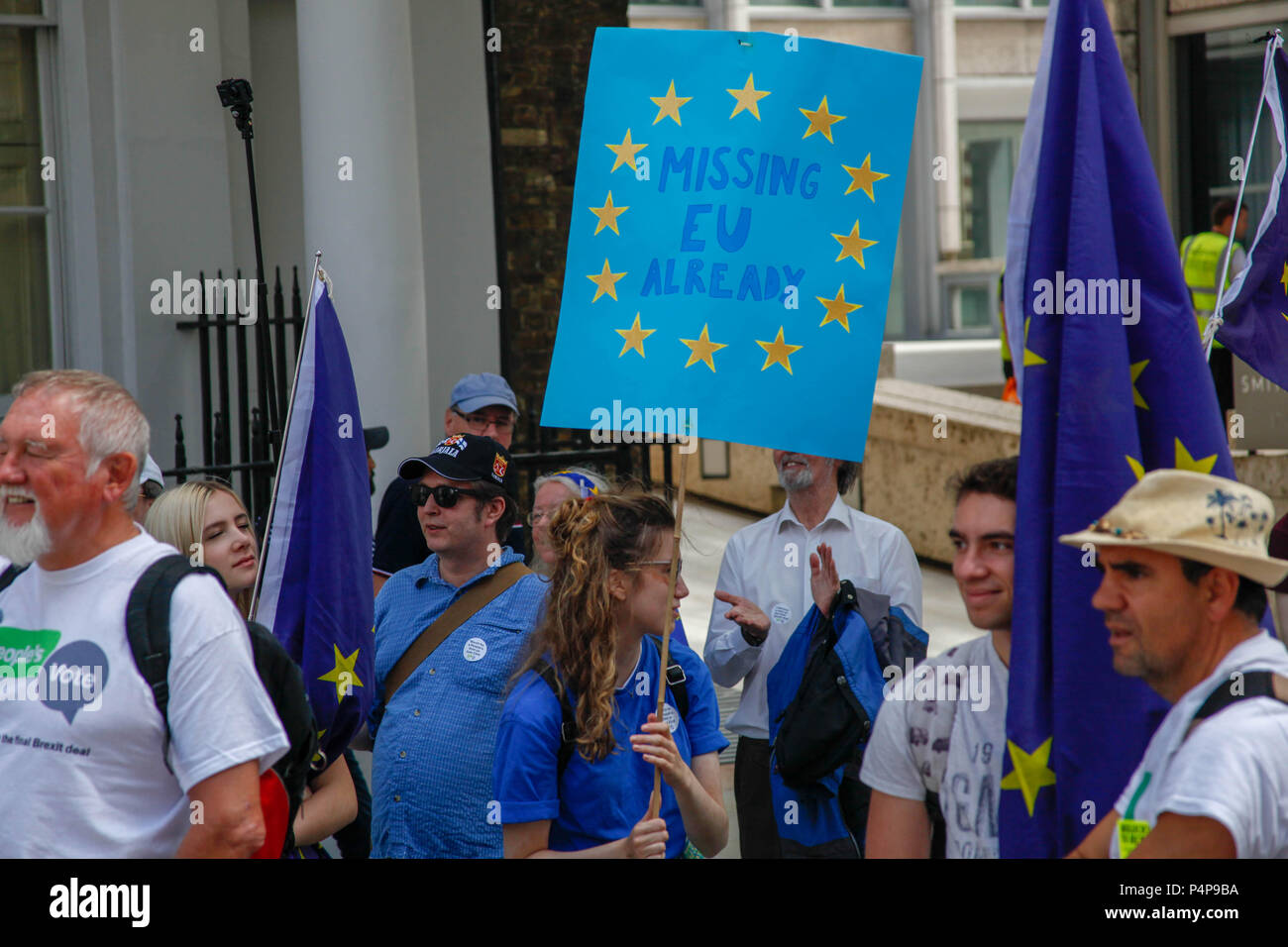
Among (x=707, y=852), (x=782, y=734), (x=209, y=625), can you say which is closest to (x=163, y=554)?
(x=209, y=625)

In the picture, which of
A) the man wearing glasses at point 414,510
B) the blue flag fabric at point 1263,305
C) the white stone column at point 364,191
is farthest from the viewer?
the white stone column at point 364,191

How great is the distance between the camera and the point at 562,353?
12.3ft

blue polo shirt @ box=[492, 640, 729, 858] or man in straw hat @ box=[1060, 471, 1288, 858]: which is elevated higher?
man in straw hat @ box=[1060, 471, 1288, 858]

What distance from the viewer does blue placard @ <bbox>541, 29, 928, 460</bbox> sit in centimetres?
360

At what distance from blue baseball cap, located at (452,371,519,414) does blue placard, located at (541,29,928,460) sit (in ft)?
9.55

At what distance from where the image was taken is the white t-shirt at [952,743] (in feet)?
9.85

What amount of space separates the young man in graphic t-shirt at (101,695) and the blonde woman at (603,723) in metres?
0.71

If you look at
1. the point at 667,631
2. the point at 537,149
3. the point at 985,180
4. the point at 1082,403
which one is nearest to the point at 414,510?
the point at 667,631

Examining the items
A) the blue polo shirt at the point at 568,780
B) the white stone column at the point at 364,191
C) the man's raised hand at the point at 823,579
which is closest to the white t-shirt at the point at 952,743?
the blue polo shirt at the point at 568,780

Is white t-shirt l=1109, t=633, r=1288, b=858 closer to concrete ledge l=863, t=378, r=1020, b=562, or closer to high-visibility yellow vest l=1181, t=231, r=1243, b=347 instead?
concrete ledge l=863, t=378, r=1020, b=562

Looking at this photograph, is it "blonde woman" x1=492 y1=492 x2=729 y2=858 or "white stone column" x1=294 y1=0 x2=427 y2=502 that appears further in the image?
"white stone column" x1=294 y1=0 x2=427 y2=502

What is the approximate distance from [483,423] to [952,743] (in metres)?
3.86

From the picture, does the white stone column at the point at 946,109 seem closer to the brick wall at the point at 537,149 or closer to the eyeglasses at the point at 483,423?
the brick wall at the point at 537,149

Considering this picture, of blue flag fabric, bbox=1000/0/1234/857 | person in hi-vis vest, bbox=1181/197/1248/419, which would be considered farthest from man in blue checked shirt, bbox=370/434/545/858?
person in hi-vis vest, bbox=1181/197/1248/419
